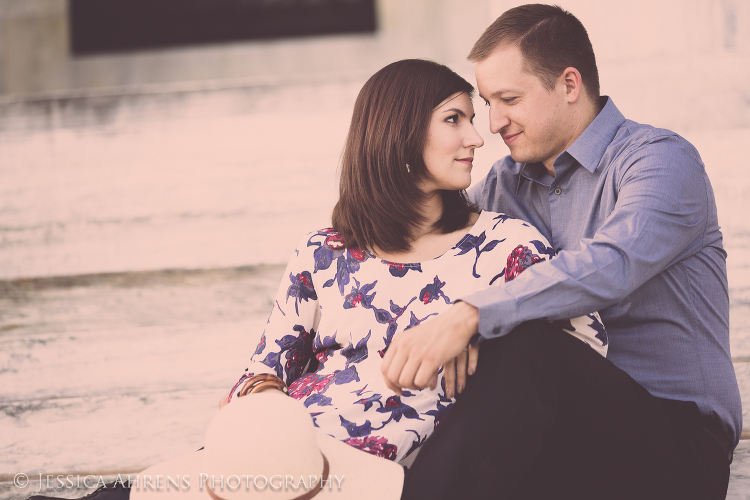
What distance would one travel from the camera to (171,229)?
2.87 meters

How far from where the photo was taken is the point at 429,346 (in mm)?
1072

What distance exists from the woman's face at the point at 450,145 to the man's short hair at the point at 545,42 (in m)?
0.29

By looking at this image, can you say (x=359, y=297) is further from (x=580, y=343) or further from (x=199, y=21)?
(x=199, y=21)

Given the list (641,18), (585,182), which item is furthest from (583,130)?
(641,18)

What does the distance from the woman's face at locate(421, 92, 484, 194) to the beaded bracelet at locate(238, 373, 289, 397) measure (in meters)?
0.63

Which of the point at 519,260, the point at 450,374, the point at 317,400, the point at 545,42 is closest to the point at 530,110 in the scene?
the point at 545,42

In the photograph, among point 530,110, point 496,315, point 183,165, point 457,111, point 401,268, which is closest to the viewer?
point 496,315

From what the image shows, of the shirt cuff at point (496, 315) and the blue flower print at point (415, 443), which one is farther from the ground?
the shirt cuff at point (496, 315)

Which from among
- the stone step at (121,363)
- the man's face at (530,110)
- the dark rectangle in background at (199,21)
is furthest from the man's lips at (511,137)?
the dark rectangle in background at (199,21)

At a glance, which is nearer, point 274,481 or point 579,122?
point 274,481

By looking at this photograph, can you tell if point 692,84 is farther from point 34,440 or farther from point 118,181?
point 34,440

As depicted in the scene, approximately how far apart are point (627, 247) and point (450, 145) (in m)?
0.52

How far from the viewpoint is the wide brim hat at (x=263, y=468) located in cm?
90

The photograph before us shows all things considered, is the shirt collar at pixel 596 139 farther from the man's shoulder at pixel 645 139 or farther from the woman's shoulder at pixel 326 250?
the woman's shoulder at pixel 326 250
